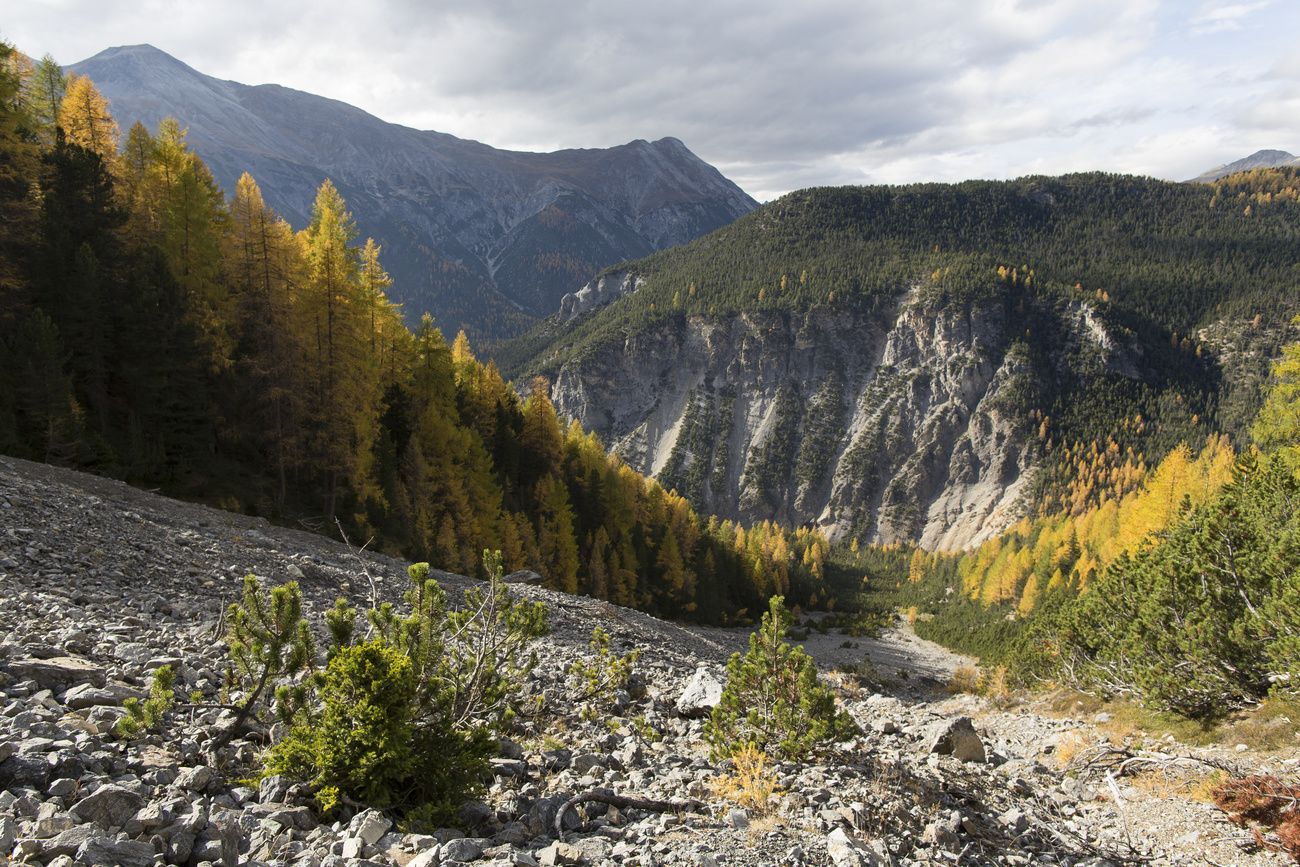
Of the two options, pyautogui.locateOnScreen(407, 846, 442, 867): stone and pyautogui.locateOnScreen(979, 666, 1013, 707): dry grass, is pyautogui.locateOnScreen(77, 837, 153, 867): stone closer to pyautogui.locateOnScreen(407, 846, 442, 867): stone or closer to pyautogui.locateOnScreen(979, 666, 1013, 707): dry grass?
pyautogui.locateOnScreen(407, 846, 442, 867): stone

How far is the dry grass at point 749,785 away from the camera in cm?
621

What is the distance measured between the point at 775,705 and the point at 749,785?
6.10 ft

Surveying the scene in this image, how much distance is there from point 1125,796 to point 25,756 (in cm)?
1232

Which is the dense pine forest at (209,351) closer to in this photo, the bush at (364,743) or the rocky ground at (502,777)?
the rocky ground at (502,777)

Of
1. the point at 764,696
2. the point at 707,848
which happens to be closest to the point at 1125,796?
the point at 764,696

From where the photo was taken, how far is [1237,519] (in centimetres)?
1431

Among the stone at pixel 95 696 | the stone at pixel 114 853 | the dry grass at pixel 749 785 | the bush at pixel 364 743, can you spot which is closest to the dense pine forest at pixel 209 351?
the stone at pixel 95 696

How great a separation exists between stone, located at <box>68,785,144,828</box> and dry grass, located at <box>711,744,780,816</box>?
16.9ft

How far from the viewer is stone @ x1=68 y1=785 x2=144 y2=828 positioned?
3791 mm

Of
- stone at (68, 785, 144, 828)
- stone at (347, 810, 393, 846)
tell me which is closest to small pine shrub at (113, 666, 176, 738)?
stone at (68, 785, 144, 828)

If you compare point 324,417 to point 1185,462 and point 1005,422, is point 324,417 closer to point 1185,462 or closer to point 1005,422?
point 1185,462

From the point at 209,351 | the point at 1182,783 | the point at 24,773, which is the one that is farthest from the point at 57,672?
the point at 209,351

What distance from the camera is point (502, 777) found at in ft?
21.7

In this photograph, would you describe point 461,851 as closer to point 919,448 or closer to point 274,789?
point 274,789
